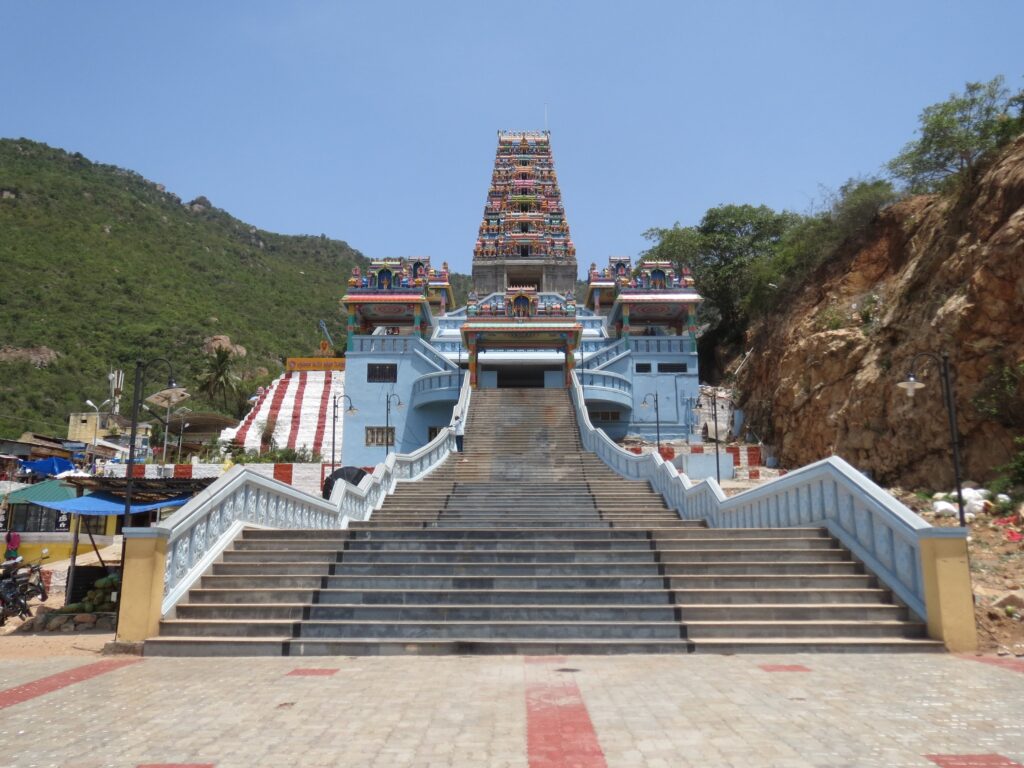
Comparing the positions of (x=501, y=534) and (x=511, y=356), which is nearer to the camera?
(x=501, y=534)

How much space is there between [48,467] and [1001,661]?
35.3 meters

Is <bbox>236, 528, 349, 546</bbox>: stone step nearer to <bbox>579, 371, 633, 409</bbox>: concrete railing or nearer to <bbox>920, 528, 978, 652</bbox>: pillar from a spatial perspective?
<bbox>920, 528, 978, 652</bbox>: pillar

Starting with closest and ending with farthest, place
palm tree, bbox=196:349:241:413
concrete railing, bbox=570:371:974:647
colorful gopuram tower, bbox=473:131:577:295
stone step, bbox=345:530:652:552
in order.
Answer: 1. concrete railing, bbox=570:371:974:647
2. stone step, bbox=345:530:652:552
3. colorful gopuram tower, bbox=473:131:577:295
4. palm tree, bbox=196:349:241:413

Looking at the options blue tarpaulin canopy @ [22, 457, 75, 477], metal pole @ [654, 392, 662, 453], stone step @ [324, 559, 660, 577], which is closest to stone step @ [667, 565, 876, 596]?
stone step @ [324, 559, 660, 577]

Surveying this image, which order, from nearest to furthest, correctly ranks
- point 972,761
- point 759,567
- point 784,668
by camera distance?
point 972,761
point 784,668
point 759,567

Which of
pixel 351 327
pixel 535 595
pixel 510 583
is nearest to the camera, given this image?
pixel 535 595

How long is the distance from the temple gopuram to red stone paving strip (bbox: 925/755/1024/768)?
2575 cm

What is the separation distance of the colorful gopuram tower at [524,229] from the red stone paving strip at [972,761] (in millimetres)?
48936

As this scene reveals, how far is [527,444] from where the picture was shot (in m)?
24.6

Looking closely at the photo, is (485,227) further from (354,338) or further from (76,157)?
(76,157)

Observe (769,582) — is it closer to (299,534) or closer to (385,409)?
(299,534)

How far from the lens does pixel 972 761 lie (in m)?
4.34

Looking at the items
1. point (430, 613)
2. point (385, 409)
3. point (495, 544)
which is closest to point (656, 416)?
point (385, 409)

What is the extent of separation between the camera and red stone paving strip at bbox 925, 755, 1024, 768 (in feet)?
14.0
